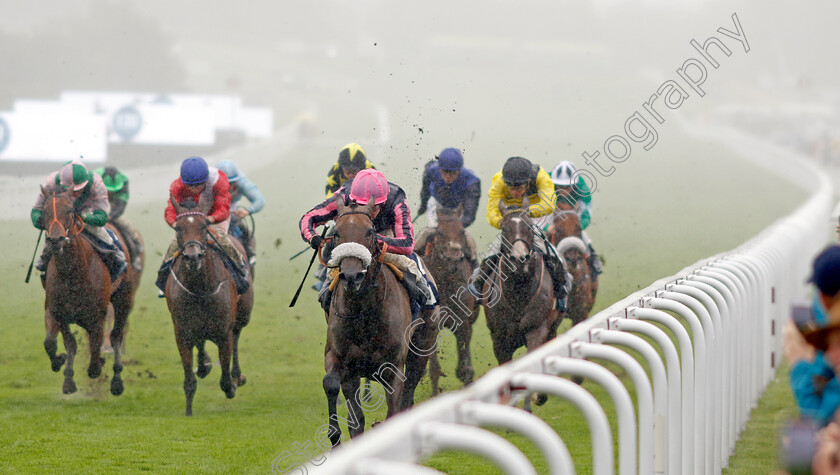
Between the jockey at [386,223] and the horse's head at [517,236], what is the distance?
69cm

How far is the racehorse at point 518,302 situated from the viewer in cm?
645

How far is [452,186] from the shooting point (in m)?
7.57

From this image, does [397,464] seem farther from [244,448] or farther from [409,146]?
[409,146]

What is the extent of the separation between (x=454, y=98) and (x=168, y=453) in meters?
37.1

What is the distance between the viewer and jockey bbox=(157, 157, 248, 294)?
706cm

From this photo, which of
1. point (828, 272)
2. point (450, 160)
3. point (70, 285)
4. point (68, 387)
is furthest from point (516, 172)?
point (828, 272)

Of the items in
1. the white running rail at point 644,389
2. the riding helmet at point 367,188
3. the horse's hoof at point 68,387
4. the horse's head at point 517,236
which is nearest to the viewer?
the white running rail at point 644,389

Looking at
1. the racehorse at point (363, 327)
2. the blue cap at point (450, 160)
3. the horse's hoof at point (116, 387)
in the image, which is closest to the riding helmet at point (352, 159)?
the blue cap at point (450, 160)

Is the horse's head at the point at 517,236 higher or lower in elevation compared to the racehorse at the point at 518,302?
higher

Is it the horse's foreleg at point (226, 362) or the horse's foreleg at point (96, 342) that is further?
the horse's foreleg at point (96, 342)

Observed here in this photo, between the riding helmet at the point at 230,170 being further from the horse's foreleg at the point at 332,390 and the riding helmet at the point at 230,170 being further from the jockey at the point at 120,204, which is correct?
the horse's foreleg at the point at 332,390

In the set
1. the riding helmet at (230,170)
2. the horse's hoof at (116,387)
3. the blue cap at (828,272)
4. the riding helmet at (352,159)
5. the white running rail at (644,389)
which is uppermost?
the riding helmet at (230,170)

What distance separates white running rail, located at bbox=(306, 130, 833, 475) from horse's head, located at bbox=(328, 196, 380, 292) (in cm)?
105

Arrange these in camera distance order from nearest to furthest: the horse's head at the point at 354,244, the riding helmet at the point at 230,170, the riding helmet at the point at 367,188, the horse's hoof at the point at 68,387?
1. the horse's head at the point at 354,244
2. the riding helmet at the point at 367,188
3. the horse's hoof at the point at 68,387
4. the riding helmet at the point at 230,170
